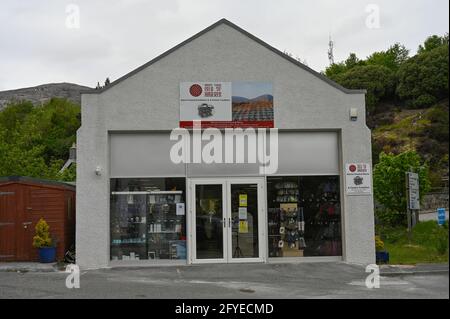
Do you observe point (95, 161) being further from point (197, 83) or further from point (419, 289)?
point (419, 289)

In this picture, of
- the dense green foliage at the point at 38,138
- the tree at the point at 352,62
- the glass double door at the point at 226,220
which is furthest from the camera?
the tree at the point at 352,62

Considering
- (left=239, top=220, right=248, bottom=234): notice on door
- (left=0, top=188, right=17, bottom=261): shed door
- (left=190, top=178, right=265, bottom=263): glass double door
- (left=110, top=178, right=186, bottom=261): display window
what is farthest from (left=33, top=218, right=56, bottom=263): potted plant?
→ (left=239, top=220, right=248, bottom=234): notice on door

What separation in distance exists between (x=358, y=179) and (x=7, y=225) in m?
9.61

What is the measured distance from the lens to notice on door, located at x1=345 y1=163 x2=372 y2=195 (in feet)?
51.3

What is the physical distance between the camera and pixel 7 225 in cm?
1631

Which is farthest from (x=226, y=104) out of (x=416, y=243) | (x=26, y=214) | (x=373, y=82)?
(x=373, y=82)

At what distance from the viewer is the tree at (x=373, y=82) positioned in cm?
6762

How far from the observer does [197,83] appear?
15586mm

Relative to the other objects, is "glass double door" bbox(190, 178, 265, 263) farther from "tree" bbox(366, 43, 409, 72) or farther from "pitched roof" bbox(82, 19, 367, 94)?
"tree" bbox(366, 43, 409, 72)

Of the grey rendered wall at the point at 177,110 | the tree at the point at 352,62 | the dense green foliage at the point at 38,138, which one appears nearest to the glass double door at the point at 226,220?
the grey rendered wall at the point at 177,110

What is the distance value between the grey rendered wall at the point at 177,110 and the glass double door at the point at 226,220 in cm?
189

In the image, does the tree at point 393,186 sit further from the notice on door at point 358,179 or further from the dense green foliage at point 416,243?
the notice on door at point 358,179

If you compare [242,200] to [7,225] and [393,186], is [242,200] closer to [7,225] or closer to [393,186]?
[7,225]
